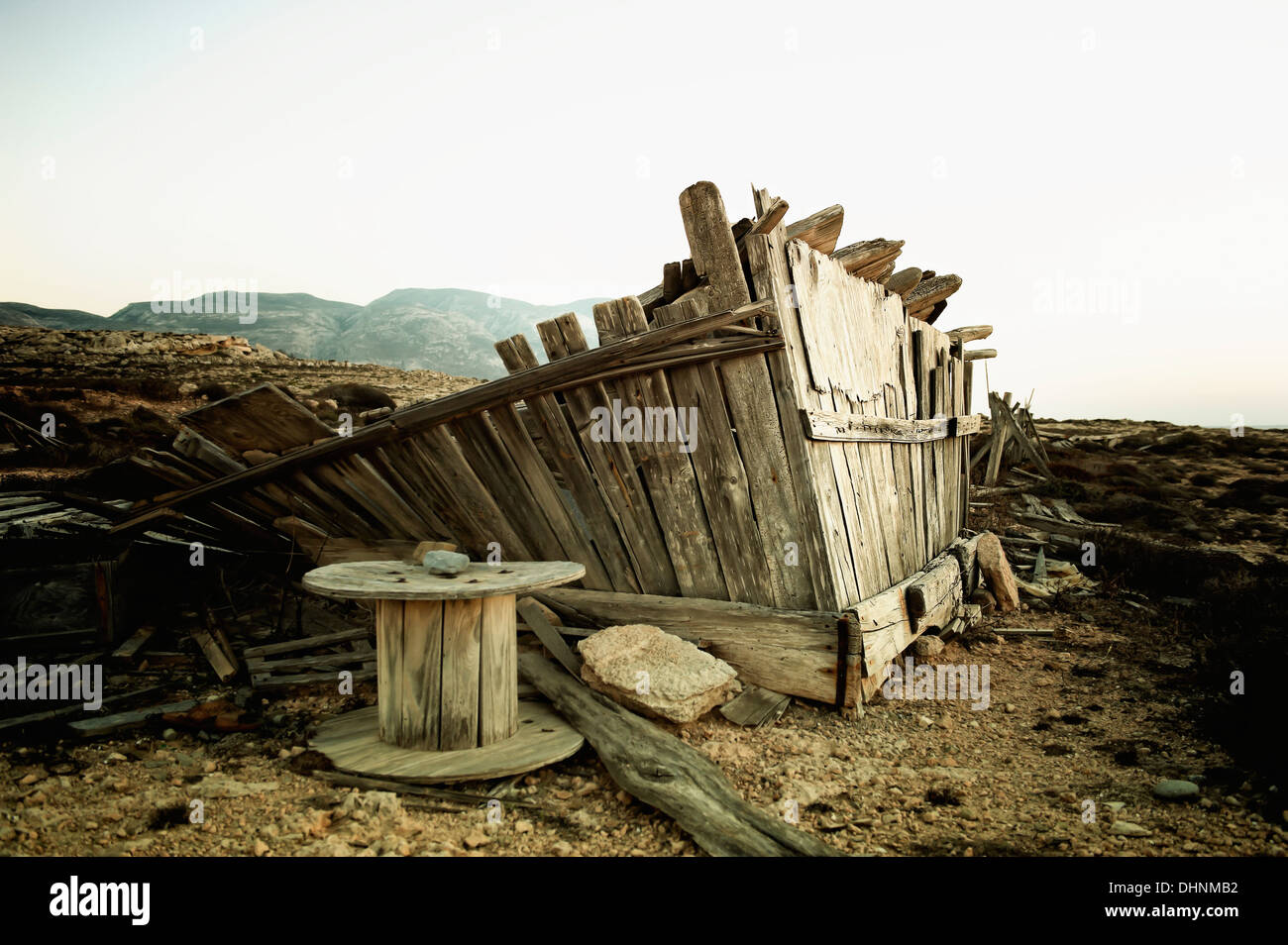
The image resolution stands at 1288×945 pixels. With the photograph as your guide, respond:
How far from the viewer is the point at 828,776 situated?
3461 mm

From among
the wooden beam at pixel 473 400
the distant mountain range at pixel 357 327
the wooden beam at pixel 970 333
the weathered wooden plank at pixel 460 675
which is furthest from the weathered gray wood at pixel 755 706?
the distant mountain range at pixel 357 327

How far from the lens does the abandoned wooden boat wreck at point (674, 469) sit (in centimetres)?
417

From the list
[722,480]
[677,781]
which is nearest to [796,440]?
[722,480]

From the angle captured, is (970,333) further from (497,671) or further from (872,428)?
(497,671)

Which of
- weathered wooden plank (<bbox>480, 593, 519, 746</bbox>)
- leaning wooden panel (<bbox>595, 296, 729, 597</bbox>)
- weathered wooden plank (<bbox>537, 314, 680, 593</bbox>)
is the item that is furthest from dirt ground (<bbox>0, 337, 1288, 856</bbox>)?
weathered wooden plank (<bbox>537, 314, 680, 593</bbox>)

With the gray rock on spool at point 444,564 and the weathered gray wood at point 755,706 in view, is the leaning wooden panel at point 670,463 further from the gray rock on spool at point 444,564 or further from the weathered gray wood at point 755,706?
the gray rock on spool at point 444,564

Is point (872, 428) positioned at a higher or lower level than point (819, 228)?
lower

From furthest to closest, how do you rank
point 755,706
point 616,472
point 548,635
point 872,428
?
point 872,428
point 548,635
point 616,472
point 755,706

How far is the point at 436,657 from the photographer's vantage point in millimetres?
3465

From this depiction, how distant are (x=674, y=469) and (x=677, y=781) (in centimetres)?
188

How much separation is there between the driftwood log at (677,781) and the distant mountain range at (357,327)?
61993 millimetres
